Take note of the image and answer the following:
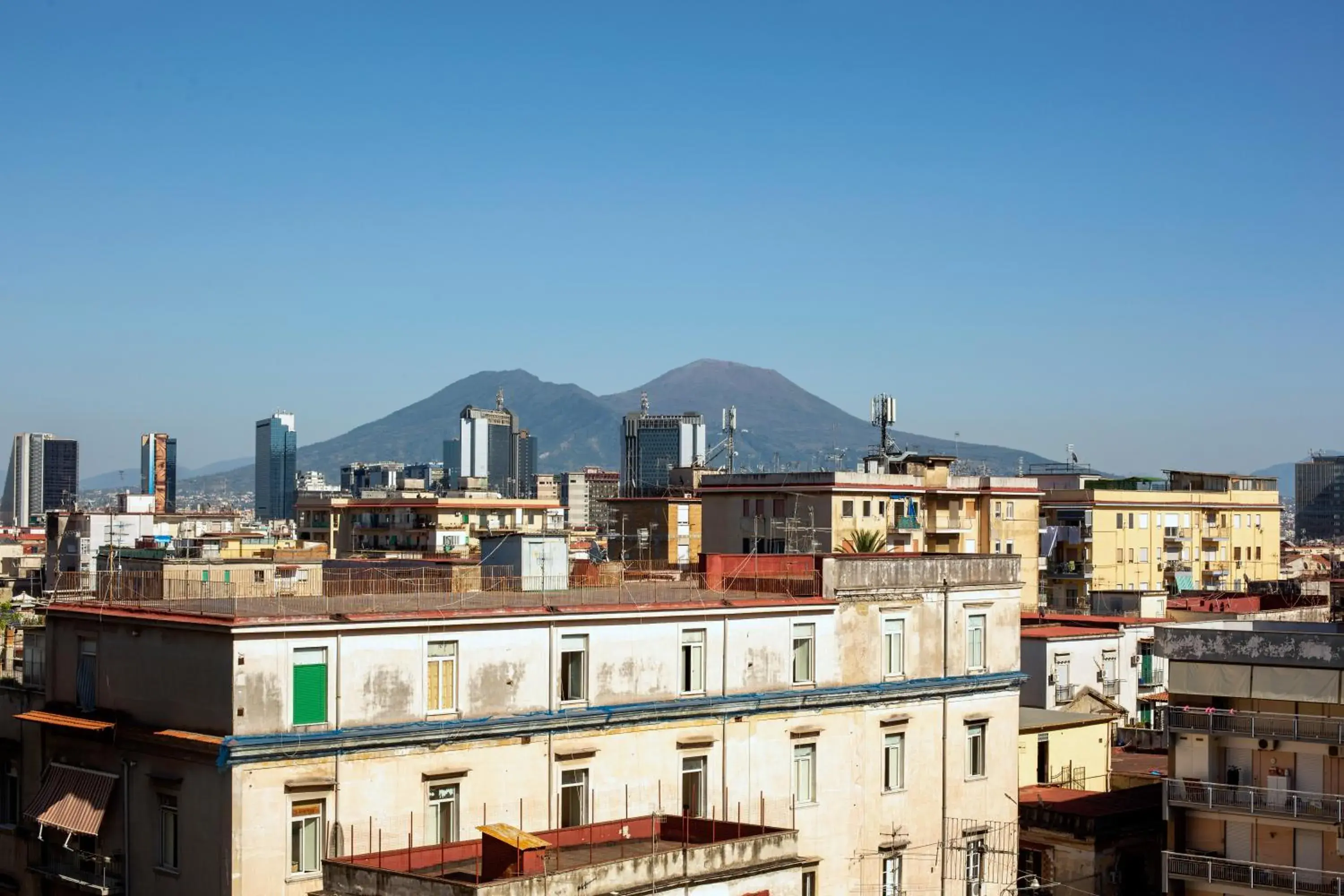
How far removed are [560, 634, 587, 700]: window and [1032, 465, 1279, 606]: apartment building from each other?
73.6 meters

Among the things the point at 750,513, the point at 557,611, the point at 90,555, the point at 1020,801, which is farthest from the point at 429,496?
the point at 557,611

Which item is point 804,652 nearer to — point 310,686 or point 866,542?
point 310,686

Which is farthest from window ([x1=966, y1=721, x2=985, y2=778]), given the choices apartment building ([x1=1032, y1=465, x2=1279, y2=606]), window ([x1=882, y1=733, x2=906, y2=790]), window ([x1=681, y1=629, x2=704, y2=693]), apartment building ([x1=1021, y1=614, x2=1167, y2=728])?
apartment building ([x1=1032, y1=465, x2=1279, y2=606])

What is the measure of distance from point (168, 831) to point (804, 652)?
15.9 metres

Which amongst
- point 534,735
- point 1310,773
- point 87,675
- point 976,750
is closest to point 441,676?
point 534,735

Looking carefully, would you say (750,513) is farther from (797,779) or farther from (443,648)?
(443,648)

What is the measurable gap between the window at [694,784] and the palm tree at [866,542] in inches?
1807

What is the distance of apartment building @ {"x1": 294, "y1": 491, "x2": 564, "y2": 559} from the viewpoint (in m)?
128

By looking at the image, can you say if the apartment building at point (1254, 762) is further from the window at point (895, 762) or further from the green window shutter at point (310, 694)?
the green window shutter at point (310, 694)

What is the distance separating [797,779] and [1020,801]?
480 inches

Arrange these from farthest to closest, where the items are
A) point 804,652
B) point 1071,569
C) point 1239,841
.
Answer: point 1071,569, point 1239,841, point 804,652

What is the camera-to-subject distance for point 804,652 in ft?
137

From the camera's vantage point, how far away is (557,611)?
37.0 metres

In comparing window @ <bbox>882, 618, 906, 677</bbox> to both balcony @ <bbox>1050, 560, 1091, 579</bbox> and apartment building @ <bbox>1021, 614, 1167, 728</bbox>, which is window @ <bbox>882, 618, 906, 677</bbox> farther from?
balcony @ <bbox>1050, 560, 1091, 579</bbox>
